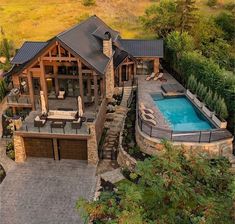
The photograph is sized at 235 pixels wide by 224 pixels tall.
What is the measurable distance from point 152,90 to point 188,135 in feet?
36.2

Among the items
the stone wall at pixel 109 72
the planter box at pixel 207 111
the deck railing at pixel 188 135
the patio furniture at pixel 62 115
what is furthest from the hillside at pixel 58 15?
the deck railing at pixel 188 135

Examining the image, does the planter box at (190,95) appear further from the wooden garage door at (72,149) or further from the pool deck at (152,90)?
the wooden garage door at (72,149)

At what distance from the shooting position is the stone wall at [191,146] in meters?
22.4

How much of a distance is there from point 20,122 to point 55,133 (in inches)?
115

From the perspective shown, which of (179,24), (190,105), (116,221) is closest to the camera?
(116,221)

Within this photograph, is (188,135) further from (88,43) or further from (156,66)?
(156,66)

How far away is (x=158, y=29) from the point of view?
4528cm

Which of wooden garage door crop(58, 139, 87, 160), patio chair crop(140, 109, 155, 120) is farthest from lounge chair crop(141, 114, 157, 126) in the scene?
wooden garage door crop(58, 139, 87, 160)

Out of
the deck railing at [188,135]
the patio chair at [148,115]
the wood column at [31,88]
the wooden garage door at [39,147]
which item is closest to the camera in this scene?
the deck railing at [188,135]

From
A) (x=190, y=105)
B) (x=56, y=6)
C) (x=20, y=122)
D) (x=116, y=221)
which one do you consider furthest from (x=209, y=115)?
(x=56, y=6)

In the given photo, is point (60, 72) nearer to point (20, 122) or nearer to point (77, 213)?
point (20, 122)

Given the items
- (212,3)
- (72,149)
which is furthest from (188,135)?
(212,3)

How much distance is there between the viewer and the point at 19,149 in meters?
25.4

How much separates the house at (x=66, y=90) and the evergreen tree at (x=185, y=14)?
466 inches
